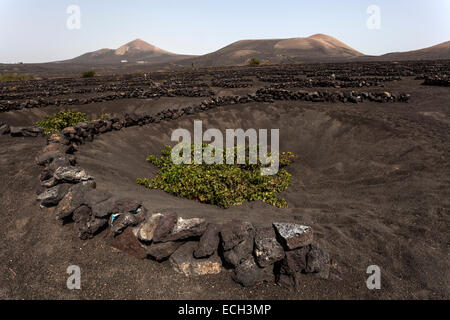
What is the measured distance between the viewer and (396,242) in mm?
4879

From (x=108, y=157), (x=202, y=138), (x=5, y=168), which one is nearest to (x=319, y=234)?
(x=108, y=157)

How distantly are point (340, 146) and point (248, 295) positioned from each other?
1007cm

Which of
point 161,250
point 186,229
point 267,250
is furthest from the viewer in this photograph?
point 186,229

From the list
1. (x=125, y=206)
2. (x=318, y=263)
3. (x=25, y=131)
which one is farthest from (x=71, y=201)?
(x=25, y=131)

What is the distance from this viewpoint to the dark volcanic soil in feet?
12.9

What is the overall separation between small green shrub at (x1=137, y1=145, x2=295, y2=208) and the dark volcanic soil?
0.41 m

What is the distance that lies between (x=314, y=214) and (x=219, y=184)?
2.91m

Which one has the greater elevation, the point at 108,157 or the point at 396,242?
the point at 108,157

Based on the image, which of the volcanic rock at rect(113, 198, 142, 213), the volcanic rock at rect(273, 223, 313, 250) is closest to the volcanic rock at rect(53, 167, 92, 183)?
the volcanic rock at rect(113, 198, 142, 213)

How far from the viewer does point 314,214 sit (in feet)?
20.9

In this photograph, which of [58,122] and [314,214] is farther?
[58,122]

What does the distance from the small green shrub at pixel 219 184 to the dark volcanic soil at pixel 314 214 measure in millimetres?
406

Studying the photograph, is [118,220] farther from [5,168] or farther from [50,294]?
[5,168]

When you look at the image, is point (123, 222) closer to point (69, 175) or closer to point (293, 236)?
point (69, 175)
